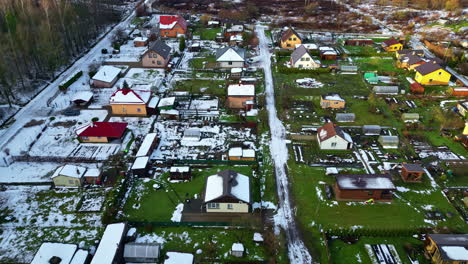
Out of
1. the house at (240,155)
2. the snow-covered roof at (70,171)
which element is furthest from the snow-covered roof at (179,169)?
the snow-covered roof at (70,171)

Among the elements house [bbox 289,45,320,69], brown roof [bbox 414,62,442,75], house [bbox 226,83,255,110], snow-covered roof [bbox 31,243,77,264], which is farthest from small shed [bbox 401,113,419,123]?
snow-covered roof [bbox 31,243,77,264]

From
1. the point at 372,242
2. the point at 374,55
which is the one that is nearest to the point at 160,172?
the point at 372,242

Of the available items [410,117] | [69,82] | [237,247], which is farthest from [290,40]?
[237,247]

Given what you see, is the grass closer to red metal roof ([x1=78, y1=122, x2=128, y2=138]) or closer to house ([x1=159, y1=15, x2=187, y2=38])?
red metal roof ([x1=78, y1=122, x2=128, y2=138])

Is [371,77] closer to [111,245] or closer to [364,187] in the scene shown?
[364,187]

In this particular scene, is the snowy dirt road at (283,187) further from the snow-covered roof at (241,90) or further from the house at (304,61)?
the house at (304,61)

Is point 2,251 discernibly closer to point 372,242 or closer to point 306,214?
point 306,214
